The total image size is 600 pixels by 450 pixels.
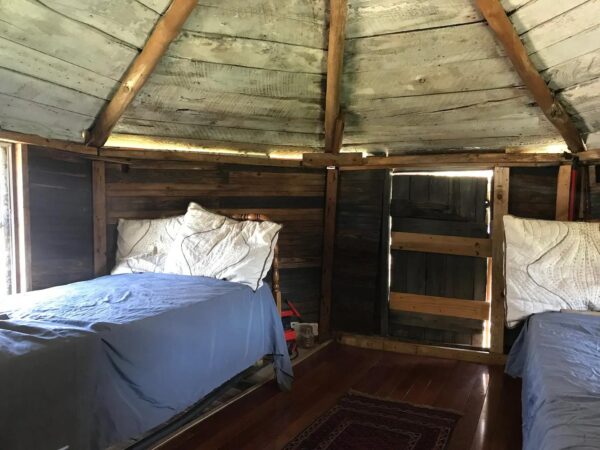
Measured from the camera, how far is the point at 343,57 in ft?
9.35

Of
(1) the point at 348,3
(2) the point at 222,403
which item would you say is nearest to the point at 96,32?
(1) the point at 348,3

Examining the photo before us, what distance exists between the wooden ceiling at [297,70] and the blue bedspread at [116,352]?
1195mm

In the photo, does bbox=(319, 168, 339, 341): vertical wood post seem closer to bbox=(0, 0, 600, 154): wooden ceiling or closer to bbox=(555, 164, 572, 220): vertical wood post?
bbox=(0, 0, 600, 154): wooden ceiling

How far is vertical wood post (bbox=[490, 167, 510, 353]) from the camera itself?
326 cm

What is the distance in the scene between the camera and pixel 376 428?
7.76ft

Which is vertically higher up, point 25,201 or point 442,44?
point 442,44

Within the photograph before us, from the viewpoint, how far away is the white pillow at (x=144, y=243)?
2.93m

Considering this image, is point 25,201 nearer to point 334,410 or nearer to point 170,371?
point 170,371

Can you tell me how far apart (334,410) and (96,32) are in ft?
8.16

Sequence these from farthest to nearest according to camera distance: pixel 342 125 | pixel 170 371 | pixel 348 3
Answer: pixel 342 125, pixel 348 3, pixel 170 371

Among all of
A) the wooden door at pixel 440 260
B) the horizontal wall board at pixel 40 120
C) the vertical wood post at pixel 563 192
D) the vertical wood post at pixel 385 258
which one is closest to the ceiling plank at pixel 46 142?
the horizontal wall board at pixel 40 120

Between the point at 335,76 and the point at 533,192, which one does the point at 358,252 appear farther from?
the point at 335,76

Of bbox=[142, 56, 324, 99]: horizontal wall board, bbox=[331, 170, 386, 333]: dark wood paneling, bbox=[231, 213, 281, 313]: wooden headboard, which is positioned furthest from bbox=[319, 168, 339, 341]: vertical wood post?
bbox=[231, 213, 281, 313]: wooden headboard

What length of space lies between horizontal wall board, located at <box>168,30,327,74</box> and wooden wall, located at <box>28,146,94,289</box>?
104 centimetres
